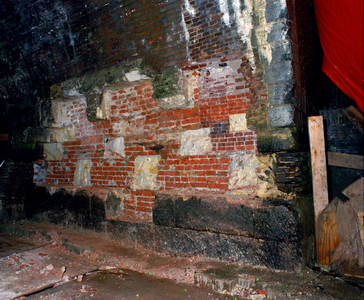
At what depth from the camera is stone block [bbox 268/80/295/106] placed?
11.2 ft

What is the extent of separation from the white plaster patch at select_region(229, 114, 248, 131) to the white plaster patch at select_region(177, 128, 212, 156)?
0.38 meters

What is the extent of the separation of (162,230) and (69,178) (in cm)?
276

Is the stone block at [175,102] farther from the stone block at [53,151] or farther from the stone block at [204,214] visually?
the stone block at [53,151]

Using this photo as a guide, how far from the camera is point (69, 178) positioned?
5.96m

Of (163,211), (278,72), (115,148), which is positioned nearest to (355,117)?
(278,72)

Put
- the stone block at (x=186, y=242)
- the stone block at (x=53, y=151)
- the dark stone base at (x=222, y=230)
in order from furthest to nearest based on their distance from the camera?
the stone block at (x=53, y=151) < the stone block at (x=186, y=242) < the dark stone base at (x=222, y=230)

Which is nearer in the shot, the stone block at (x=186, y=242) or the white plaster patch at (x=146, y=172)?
the stone block at (x=186, y=242)

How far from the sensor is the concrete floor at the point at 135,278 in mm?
3041

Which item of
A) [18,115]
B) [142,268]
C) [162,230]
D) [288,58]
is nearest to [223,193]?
[162,230]

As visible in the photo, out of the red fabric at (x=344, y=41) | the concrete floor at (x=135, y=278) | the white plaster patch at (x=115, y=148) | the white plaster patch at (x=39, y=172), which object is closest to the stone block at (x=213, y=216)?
the concrete floor at (x=135, y=278)

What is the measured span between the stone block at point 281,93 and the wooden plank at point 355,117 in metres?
0.93

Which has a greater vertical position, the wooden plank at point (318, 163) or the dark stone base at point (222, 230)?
the wooden plank at point (318, 163)

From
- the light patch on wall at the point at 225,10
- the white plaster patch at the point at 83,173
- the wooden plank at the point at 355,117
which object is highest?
the light patch on wall at the point at 225,10

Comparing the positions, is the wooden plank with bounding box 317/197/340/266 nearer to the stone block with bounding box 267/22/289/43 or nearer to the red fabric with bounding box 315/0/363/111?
the red fabric with bounding box 315/0/363/111
